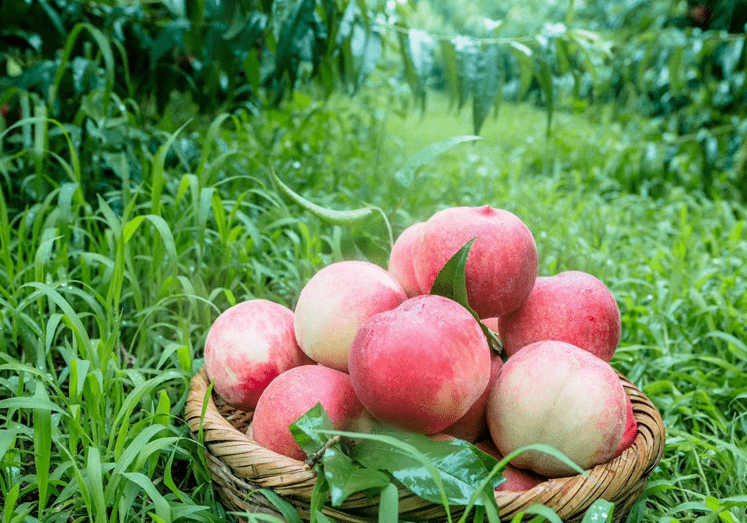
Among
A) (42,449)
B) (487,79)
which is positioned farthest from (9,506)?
(487,79)

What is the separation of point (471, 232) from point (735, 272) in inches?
50.6

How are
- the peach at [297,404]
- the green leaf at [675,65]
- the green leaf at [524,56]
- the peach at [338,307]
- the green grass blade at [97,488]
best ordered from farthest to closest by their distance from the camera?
the green leaf at [675,65], the green leaf at [524,56], the peach at [338,307], the peach at [297,404], the green grass blade at [97,488]

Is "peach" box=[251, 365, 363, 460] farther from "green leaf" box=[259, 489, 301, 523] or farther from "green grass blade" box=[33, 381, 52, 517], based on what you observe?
"green grass blade" box=[33, 381, 52, 517]

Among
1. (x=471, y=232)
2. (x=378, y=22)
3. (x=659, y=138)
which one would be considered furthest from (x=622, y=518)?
(x=659, y=138)

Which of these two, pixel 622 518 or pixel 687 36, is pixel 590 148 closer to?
pixel 687 36

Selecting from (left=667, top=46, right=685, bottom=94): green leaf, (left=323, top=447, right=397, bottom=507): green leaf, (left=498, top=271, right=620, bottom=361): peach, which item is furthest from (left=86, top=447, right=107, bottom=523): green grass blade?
(left=667, top=46, right=685, bottom=94): green leaf

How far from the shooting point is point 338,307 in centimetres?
111

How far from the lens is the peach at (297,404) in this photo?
100 cm

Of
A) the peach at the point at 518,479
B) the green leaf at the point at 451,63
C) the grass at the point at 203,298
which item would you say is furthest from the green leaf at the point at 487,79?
the peach at the point at 518,479

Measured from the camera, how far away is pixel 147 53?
7.17 feet

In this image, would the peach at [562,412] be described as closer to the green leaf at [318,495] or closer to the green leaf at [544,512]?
the green leaf at [544,512]

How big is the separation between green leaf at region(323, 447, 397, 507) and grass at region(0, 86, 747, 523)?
0.27 m

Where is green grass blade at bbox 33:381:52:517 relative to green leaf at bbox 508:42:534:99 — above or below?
below

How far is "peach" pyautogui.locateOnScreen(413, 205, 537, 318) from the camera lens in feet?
3.59
